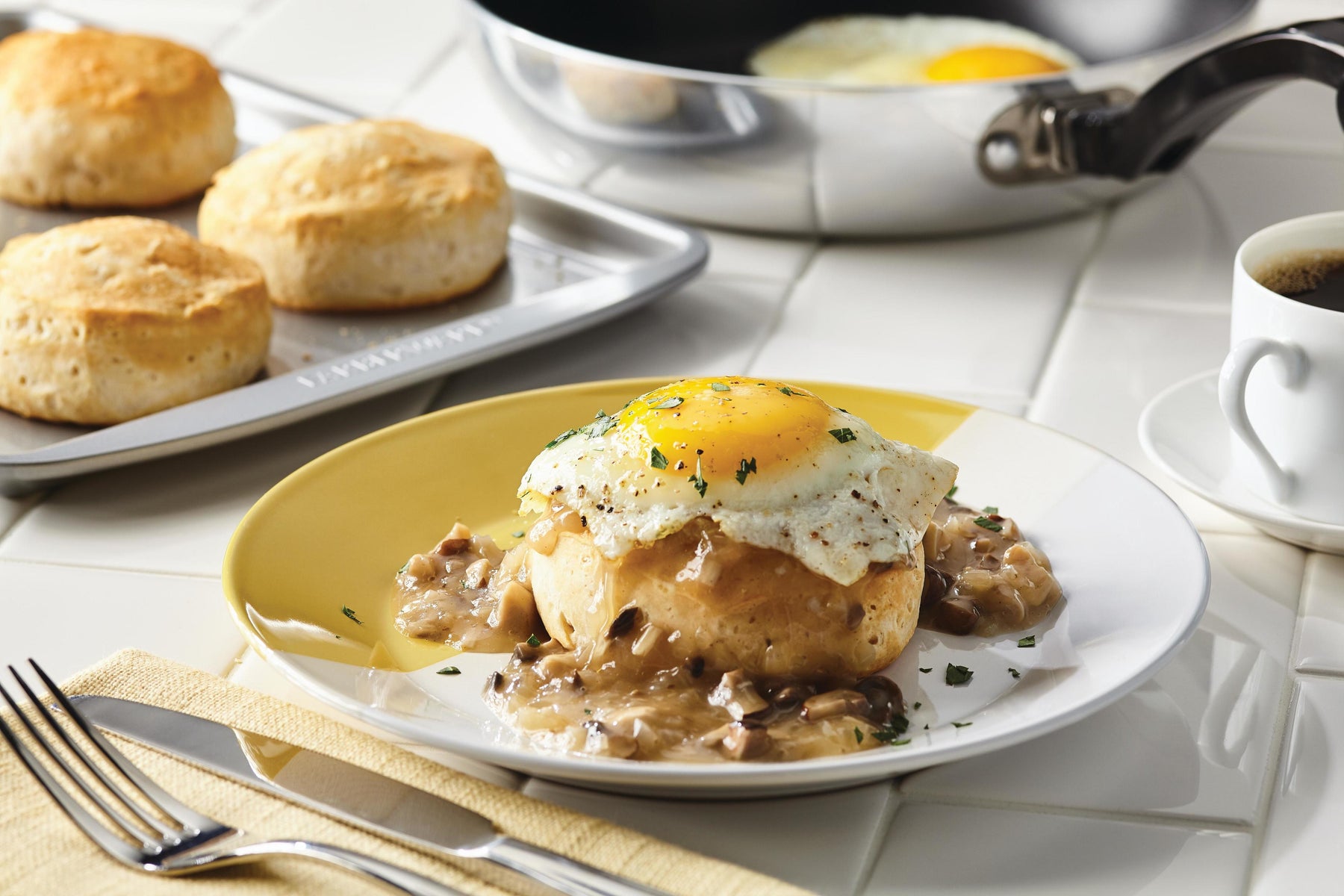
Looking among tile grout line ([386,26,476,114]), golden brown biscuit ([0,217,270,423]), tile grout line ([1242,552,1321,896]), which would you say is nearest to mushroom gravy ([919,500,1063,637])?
tile grout line ([1242,552,1321,896])

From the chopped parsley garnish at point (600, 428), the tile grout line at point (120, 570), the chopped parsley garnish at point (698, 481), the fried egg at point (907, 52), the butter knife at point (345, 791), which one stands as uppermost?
the chopped parsley garnish at point (698, 481)

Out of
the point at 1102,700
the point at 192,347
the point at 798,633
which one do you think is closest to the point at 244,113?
the point at 192,347

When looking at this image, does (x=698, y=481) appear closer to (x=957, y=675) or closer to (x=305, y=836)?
(x=957, y=675)

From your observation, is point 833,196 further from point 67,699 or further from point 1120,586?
point 67,699

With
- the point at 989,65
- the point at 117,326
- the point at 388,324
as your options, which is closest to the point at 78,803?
the point at 117,326

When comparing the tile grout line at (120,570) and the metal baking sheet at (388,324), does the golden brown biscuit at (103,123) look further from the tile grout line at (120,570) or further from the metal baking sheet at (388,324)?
the tile grout line at (120,570)

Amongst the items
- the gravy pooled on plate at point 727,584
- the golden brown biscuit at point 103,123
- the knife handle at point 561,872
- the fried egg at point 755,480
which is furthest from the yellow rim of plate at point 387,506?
the golden brown biscuit at point 103,123

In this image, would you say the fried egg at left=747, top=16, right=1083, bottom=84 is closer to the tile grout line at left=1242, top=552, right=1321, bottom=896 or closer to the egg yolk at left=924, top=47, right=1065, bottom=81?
the egg yolk at left=924, top=47, right=1065, bottom=81
